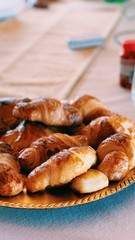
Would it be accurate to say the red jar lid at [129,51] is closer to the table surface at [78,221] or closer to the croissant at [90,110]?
the croissant at [90,110]

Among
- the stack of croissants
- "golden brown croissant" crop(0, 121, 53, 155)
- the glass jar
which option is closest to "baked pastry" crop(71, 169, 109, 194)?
the stack of croissants

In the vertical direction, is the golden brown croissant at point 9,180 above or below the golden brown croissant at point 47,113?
below

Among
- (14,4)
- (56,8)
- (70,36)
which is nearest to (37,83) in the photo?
(70,36)

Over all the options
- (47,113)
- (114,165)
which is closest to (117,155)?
(114,165)

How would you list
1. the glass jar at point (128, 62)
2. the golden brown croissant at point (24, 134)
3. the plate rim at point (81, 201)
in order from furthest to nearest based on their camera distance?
→ the glass jar at point (128, 62) < the golden brown croissant at point (24, 134) < the plate rim at point (81, 201)

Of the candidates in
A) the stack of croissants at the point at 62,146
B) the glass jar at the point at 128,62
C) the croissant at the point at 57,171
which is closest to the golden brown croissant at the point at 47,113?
the stack of croissants at the point at 62,146

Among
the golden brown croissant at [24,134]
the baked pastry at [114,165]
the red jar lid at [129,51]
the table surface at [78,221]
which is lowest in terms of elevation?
the table surface at [78,221]

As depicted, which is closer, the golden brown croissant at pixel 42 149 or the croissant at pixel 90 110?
the golden brown croissant at pixel 42 149

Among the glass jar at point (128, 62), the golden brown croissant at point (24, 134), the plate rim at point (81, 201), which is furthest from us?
the glass jar at point (128, 62)
